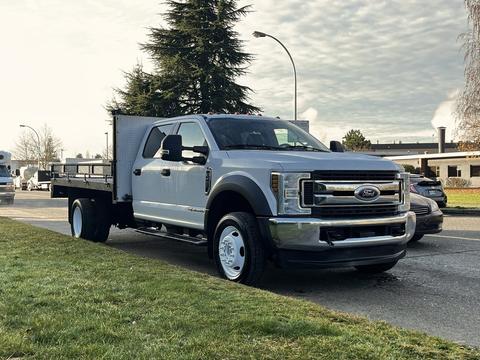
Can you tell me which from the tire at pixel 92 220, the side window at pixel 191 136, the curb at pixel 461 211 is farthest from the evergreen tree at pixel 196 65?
the side window at pixel 191 136

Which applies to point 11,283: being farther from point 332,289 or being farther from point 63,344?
point 332,289

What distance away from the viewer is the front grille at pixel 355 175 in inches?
231

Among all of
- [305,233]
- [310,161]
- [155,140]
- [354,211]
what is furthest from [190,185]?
[354,211]

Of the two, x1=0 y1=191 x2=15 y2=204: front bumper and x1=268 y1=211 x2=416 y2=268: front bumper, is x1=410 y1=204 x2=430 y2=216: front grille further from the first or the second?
x1=0 y1=191 x2=15 y2=204: front bumper

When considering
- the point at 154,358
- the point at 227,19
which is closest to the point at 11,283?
the point at 154,358

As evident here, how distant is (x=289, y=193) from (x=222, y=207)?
1293mm

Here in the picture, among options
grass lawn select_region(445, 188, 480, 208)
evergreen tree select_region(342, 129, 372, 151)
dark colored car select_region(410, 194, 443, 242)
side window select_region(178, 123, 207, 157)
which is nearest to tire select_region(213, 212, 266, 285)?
side window select_region(178, 123, 207, 157)

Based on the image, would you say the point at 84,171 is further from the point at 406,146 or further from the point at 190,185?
the point at 406,146

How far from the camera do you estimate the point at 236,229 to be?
625 centimetres

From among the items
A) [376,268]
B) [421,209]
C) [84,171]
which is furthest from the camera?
Answer: [84,171]

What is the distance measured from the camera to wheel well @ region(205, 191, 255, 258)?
653 centimetres

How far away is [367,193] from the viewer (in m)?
6.08

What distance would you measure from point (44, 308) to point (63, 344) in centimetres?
103

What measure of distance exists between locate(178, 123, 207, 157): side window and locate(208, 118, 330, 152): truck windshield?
0.69 feet
